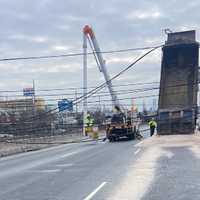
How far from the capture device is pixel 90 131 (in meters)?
49.8

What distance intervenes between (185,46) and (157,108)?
4.47 meters

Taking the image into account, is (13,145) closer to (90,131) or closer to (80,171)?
(90,131)

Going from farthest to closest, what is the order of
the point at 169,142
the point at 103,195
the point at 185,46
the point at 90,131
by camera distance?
1. the point at 90,131
2. the point at 185,46
3. the point at 169,142
4. the point at 103,195

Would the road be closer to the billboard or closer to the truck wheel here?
the truck wheel

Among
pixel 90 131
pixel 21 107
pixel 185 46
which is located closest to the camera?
pixel 185 46

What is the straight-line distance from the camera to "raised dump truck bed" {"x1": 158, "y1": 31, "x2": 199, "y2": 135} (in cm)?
3566


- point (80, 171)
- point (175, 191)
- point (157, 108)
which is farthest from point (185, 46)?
point (175, 191)

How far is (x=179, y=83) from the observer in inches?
1415

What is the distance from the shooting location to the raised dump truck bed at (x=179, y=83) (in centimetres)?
3566

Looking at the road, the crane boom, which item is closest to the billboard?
the crane boom

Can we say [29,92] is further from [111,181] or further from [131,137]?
[111,181]

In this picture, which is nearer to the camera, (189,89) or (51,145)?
(189,89)

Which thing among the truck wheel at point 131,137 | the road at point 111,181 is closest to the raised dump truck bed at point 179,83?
the truck wheel at point 131,137

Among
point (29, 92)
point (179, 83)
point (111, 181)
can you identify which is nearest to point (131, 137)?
point (179, 83)
